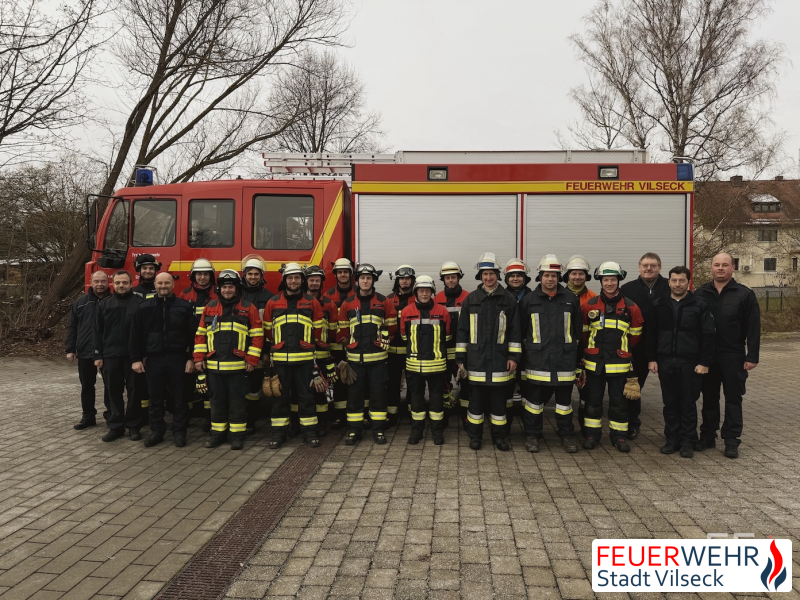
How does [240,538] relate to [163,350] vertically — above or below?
below

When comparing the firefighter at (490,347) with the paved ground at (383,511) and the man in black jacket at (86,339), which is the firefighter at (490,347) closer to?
the paved ground at (383,511)

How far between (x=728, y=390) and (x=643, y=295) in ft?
3.72

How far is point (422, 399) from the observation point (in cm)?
514

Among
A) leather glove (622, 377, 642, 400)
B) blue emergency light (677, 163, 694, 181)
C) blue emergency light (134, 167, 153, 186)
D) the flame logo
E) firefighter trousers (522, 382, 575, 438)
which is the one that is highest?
blue emergency light (134, 167, 153, 186)

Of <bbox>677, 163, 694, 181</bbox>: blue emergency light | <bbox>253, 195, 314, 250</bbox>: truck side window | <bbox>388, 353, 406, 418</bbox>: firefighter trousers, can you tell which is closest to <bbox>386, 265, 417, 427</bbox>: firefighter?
<bbox>388, 353, 406, 418</bbox>: firefighter trousers

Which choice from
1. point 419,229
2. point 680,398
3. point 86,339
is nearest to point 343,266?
point 419,229

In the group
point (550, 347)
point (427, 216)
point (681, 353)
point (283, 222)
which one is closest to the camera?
point (681, 353)

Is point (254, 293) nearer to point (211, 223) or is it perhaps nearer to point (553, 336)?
point (211, 223)

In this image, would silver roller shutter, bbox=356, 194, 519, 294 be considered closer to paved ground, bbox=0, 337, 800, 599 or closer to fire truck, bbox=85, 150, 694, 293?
fire truck, bbox=85, 150, 694, 293

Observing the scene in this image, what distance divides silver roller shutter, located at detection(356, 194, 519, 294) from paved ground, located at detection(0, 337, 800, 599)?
1.99 m

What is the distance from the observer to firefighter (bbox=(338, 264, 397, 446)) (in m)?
5.10

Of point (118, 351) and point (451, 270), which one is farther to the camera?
point (451, 270)

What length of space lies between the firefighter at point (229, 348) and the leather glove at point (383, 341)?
1.14 m

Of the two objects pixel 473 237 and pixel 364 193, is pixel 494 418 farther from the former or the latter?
pixel 364 193
